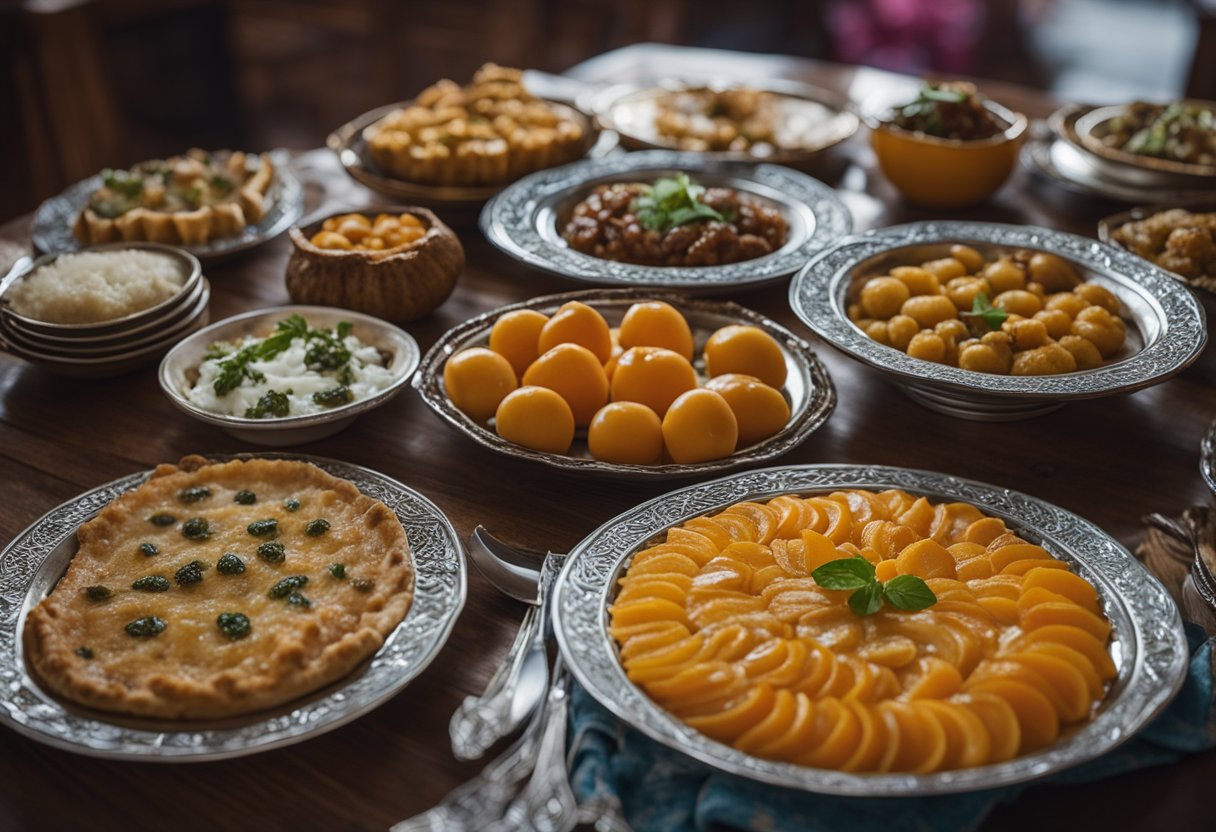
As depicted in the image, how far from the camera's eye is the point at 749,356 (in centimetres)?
189

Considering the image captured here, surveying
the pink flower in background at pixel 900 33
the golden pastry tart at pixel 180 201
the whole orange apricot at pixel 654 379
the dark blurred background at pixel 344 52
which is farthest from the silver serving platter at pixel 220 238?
the pink flower in background at pixel 900 33

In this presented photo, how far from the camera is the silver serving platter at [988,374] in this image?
179 cm

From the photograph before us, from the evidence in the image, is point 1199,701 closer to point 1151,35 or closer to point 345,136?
point 345,136

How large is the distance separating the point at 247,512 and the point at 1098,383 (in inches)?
55.8

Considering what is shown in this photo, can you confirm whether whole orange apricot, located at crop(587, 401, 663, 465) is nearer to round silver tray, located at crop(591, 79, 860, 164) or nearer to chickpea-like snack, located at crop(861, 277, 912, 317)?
chickpea-like snack, located at crop(861, 277, 912, 317)

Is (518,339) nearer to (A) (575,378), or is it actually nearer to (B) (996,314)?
(A) (575,378)

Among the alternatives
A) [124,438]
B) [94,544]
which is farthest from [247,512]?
[124,438]

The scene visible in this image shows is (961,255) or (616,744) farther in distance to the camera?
(961,255)

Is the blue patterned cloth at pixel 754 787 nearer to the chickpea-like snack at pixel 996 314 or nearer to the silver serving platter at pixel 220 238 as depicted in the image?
the chickpea-like snack at pixel 996 314

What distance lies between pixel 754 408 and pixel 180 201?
164 centimetres

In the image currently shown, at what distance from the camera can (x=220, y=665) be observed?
1.32 meters

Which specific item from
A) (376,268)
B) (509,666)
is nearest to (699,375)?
(376,268)

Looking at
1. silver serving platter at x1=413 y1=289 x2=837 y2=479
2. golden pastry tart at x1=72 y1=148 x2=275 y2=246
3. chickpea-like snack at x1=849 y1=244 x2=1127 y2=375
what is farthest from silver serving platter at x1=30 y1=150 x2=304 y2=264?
chickpea-like snack at x1=849 y1=244 x2=1127 y2=375

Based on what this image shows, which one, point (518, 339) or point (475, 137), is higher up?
point (475, 137)
